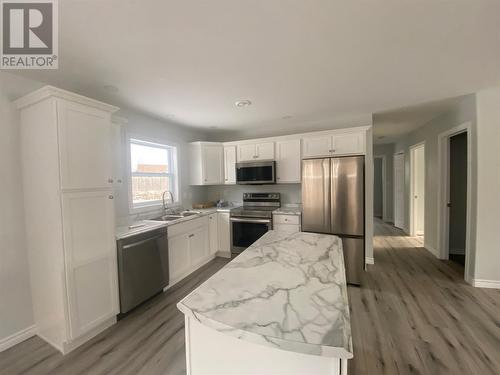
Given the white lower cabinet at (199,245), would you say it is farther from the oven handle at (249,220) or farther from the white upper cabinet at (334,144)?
the white upper cabinet at (334,144)

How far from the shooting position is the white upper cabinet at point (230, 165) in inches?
164

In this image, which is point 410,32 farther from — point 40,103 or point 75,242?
point 75,242

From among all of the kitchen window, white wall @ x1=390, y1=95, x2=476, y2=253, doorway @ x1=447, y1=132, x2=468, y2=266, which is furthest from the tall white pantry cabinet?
doorway @ x1=447, y1=132, x2=468, y2=266

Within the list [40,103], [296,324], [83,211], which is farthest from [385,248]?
[40,103]

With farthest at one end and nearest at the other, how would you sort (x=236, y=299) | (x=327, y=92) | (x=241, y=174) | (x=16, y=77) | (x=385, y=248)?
1. (x=385, y=248)
2. (x=241, y=174)
3. (x=327, y=92)
4. (x=16, y=77)
5. (x=236, y=299)

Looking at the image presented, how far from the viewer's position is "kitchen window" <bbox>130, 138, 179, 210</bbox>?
3188 millimetres

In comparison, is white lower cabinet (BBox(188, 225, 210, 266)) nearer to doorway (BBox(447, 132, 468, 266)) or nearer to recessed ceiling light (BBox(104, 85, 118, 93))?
recessed ceiling light (BBox(104, 85, 118, 93))

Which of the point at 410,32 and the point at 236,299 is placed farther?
the point at 410,32

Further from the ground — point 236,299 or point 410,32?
point 410,32

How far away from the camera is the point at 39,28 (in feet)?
4.62

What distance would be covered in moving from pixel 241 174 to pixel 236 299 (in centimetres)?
314

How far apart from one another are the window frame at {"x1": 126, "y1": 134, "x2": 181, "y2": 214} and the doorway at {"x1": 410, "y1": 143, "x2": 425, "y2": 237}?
5.35m

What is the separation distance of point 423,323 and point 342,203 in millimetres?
1484
